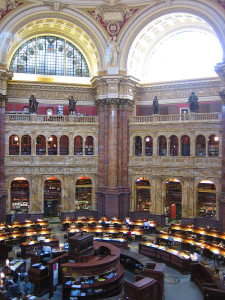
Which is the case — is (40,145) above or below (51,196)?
above

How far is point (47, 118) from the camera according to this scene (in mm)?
35156

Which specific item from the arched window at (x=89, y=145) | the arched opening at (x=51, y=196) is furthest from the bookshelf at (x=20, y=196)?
the arched window at (x=89, y=145)

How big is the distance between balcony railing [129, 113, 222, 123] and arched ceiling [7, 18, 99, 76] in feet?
24.7

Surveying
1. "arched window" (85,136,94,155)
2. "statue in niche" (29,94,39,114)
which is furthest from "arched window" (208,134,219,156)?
"statue in niche" (29,94,39,114)

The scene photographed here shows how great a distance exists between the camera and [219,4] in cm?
3058

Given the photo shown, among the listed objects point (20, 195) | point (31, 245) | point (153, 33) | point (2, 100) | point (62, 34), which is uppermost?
point (62, 34)

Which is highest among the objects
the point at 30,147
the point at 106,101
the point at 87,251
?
the point at 106,101

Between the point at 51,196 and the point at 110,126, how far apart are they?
10.00 meters

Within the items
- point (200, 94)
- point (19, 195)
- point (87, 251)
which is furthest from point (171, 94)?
point (87, 251)

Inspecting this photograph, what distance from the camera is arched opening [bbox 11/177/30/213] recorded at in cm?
3444

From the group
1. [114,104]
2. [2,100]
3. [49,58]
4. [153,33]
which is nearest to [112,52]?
[114,104]

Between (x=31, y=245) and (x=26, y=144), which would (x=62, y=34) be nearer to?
(x=26, y=144)

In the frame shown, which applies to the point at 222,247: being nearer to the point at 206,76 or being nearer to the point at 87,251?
the point at 87,251

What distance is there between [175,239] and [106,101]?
15635 mm
